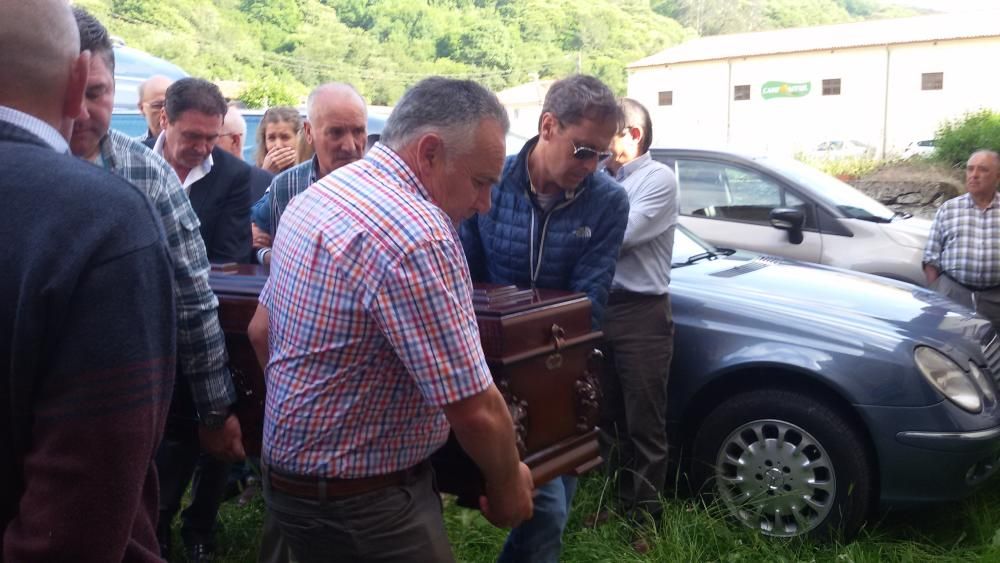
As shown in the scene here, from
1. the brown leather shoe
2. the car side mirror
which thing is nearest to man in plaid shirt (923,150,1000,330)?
the car side mirror

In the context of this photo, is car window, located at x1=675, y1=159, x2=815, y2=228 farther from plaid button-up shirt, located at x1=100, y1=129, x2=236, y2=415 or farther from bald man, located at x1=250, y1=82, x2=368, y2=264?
plaid button-up shirt, located at x1=100, y1=129, x2=236, y2=415

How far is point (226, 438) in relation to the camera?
258 centimetres

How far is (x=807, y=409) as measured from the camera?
396cm

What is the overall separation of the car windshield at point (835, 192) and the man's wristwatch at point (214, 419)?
5193mm

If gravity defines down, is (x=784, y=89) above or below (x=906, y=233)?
below

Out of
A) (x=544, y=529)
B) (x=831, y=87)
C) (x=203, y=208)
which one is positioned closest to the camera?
(x=544, y=529)

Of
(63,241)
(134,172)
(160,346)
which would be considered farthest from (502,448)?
(134,172)

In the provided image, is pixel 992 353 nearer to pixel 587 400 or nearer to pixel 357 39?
pixel 587 400

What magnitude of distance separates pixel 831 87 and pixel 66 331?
55.4 m

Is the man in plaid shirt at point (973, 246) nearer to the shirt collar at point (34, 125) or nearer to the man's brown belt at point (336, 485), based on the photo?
the man's brown belt at point (336, 485)

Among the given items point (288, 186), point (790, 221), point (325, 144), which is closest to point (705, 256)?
point (790, 221)

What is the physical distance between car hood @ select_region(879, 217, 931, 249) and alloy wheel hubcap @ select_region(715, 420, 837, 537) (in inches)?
125

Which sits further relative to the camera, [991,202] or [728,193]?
[728,193]

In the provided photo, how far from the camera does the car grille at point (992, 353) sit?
14.1 ft
